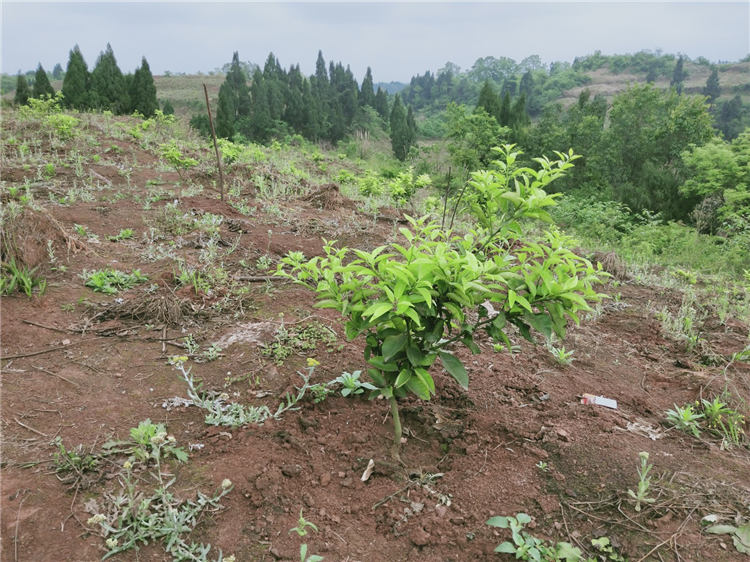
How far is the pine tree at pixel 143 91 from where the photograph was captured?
25609 mm

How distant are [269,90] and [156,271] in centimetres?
3775

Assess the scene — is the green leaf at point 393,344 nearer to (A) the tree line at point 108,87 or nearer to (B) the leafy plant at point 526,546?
(B) the leafy plant at point 526,546

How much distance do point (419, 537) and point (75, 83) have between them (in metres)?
31.2

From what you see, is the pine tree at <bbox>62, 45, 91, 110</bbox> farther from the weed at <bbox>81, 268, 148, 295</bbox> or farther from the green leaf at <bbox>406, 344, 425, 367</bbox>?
the green leaf at <bbox>406, 344, 425, 367</bbox>

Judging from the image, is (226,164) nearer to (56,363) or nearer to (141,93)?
(56,363)

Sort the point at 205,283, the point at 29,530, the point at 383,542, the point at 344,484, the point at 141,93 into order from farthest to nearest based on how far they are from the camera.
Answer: the point at 141,93
the point at 205,283
the point at 344,484
the point at 383,542
the point at 29,530

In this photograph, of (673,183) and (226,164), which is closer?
(226,164)

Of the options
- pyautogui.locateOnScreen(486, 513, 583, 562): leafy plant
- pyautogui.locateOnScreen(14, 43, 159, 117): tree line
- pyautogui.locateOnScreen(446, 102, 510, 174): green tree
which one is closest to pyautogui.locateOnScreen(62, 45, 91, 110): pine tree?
pyautogui.locateOnScreen(14, 43, 159, 117): tree line

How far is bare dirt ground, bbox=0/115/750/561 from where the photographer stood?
178 centimetres

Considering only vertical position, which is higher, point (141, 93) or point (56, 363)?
point (141, 93)

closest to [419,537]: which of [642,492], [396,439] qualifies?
[396,439]

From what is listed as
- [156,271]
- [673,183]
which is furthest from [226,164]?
[673,183]

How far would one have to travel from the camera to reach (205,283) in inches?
140

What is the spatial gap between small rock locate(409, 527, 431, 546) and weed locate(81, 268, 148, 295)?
9.75 feet
